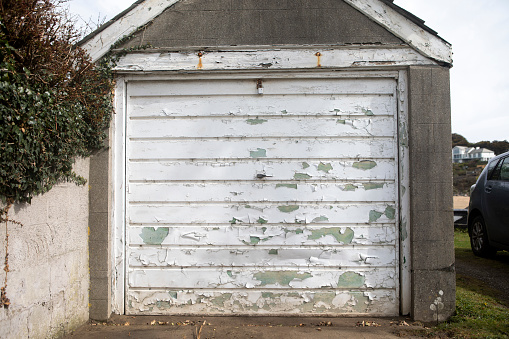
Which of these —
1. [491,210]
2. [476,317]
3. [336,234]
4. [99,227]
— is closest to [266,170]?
[336,234]

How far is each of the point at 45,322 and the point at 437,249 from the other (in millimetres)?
3985

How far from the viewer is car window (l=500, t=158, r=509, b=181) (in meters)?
5.84

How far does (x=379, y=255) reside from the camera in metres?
4.24

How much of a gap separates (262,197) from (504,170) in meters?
4.20

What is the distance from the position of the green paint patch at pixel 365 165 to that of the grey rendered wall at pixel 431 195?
16.4 inches

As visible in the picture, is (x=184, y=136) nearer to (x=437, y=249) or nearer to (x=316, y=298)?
(x=316, y=298)

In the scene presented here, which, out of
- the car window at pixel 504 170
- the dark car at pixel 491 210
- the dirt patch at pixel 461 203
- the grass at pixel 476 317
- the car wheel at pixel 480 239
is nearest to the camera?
the grass at pixel 476 317

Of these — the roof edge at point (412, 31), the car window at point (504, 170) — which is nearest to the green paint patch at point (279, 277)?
the roof edge at point (412, 31)

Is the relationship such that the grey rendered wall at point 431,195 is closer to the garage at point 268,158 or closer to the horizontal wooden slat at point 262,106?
the garage at point 268,158

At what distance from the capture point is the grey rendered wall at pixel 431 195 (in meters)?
4.05

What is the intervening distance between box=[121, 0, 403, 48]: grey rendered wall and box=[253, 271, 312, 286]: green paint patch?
263 cm

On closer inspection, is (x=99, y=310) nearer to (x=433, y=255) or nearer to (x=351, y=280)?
(x=351, y=280)

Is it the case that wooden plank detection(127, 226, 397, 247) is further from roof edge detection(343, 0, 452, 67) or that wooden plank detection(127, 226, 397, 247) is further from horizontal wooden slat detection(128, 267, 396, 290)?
roof edge detection(343, 0, 452, 67)

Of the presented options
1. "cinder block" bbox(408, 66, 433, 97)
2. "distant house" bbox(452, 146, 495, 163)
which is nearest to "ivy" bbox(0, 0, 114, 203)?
"cinder block" bbox(408, 66, 433, 97)
